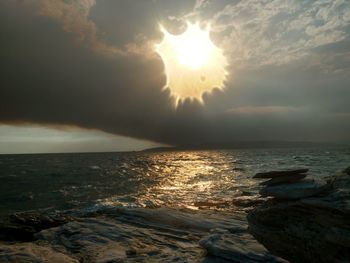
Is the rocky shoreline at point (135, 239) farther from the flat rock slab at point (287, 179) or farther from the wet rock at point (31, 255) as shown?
the flat rock slab at point (287, 179)

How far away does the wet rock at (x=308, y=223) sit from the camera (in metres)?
9.14

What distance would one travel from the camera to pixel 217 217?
19.9 metres

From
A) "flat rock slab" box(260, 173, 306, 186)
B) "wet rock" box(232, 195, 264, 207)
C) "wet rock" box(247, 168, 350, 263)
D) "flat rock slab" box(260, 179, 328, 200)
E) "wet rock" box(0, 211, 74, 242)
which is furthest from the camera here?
"wet rock" box(232, 195, 264, 207)

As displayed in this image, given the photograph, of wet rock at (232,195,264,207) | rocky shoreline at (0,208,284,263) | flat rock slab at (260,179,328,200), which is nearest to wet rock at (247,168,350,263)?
flat rock slab at (260,179,328,200)

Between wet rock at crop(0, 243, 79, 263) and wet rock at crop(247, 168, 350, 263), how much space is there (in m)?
6.65

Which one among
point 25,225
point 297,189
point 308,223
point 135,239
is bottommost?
point 25,225

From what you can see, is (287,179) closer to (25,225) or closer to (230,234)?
(230,234)

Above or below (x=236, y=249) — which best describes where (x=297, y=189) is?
above

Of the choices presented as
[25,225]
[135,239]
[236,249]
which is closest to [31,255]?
[135,239]

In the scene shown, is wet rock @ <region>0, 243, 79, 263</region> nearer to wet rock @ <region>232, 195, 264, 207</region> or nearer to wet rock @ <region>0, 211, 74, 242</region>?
wet rock @ <region>0, 211, 74, 242</region>

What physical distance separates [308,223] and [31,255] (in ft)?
30.5

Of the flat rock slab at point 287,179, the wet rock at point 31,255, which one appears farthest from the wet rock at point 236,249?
the wet rock at point 31,255

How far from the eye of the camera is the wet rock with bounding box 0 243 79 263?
12.2 m

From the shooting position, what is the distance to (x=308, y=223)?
32.6 feet
